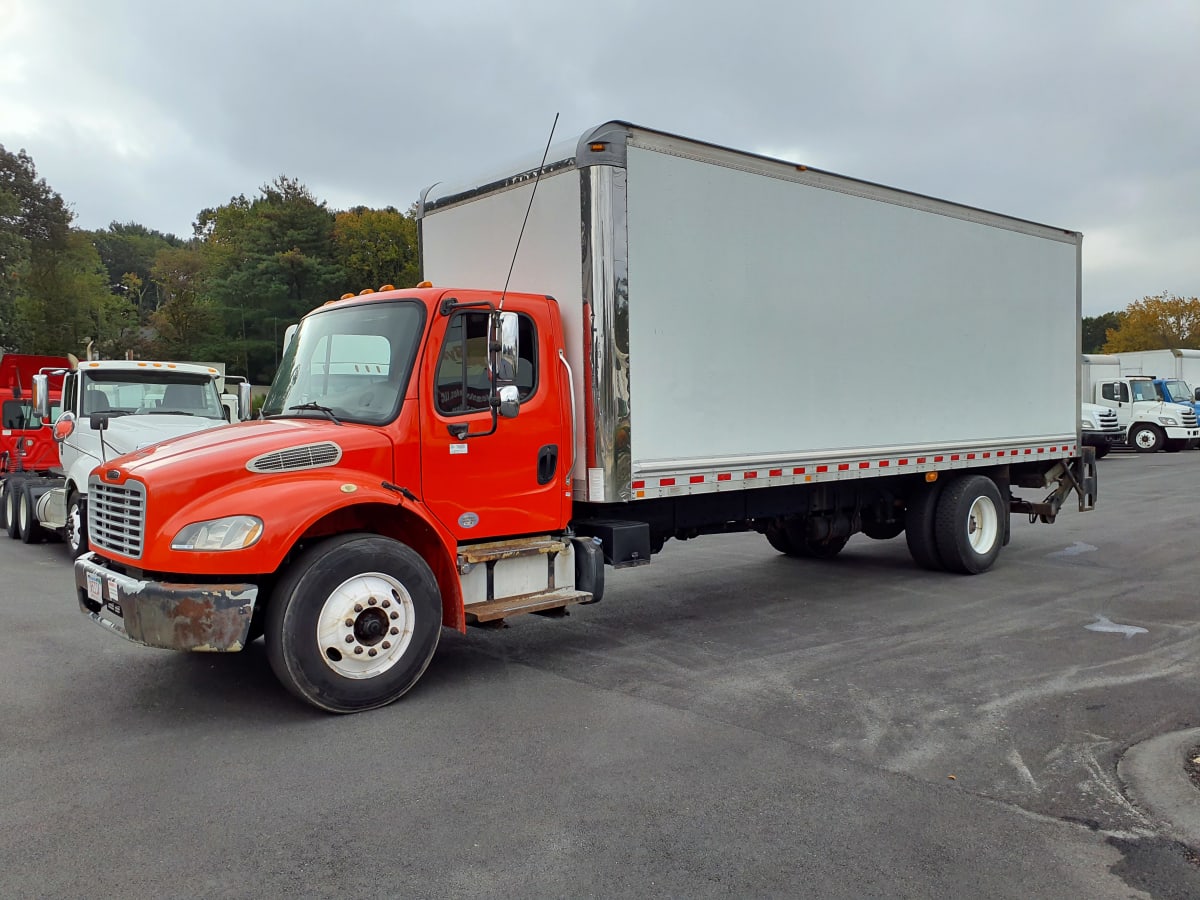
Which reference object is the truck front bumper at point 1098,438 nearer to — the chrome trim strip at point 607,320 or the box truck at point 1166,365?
the box truck at point 1166,365

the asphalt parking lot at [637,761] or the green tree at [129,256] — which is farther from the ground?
the green tree at [129,256]

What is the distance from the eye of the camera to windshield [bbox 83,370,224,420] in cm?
1140

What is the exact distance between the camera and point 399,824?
3.93 meters

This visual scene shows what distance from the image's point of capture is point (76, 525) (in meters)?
10.5

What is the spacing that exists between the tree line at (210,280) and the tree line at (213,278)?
5 centimetres

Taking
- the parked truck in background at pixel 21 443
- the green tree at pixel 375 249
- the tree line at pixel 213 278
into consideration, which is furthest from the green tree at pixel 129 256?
the parked truck in background at pixel 21 443

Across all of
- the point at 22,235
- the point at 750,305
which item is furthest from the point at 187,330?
the point at 750,305

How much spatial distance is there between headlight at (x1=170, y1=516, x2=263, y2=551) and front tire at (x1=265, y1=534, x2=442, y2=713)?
1.15 feet

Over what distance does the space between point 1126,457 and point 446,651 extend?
2817 centimetres

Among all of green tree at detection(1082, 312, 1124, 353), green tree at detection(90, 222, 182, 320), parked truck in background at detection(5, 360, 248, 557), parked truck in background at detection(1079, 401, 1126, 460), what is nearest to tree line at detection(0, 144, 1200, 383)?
parked truck in background at detection(1079, 401, 1126, 460)

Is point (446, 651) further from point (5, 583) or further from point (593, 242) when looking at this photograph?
point (5, 583)

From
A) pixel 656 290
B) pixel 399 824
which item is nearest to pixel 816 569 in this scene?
pixel 656 290

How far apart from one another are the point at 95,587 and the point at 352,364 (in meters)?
2.04

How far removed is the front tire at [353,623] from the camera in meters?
5.17
